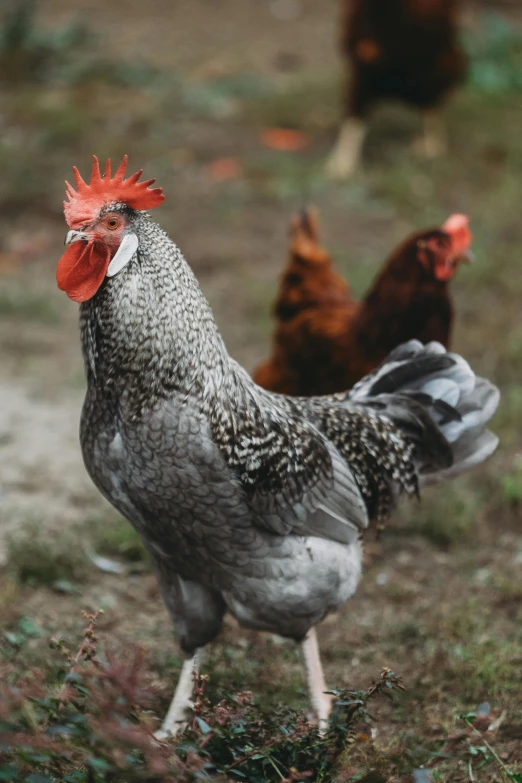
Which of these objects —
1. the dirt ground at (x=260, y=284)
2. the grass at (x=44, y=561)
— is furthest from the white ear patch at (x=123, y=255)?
the grass at (x=44, y=561)

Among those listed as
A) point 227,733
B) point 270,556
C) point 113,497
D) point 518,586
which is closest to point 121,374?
point 113,497

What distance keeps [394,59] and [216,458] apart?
6.41 meters

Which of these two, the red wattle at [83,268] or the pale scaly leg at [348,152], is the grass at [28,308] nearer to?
the pale scaly leg at [348,152]

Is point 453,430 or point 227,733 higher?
point 453,430

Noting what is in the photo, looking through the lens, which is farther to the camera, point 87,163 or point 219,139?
point 219,139

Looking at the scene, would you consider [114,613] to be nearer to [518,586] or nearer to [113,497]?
[113,497]

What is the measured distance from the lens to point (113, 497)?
3.03 m

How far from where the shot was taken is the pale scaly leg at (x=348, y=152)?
29.0 feet

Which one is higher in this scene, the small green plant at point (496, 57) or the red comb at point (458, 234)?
the small green plant at point (496, 57)

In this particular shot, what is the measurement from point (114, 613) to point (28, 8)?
8.27 metres

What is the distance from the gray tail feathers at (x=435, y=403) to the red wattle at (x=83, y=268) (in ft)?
4.31

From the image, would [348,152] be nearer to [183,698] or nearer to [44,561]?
[44,561]

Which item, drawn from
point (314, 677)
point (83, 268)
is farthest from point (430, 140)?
point (83, 268)

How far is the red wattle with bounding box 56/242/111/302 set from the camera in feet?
9.17
